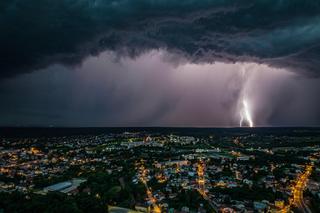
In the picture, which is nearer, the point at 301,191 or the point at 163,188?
the point at 301,191

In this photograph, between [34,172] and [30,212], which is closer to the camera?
[30,212]

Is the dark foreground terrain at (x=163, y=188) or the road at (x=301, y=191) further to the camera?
the road at (x=301, y=191)

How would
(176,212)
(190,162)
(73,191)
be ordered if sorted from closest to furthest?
(176,212) → (73,191) → (190,162)

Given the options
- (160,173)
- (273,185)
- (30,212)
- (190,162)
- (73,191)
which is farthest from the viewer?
(190,162)

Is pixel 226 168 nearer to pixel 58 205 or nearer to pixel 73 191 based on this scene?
pixel 73 191

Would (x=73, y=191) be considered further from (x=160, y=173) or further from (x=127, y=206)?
(x=160, y=173)

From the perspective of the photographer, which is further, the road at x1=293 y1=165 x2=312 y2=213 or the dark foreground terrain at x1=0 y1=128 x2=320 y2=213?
the road at x1=293 y1=165 x2=312 y2=213

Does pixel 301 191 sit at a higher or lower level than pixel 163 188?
higher

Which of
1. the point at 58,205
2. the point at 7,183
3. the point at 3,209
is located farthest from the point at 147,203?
the point at 7,183

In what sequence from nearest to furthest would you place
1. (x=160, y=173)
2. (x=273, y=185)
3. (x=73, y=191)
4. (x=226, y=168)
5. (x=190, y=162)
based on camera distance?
(x=73, y=191), (x=273, y=185), (x=160, y=173), (x=226, y=168), (x=190, y=162)

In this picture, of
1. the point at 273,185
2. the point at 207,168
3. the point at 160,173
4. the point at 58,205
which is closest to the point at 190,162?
the point at 207,168
